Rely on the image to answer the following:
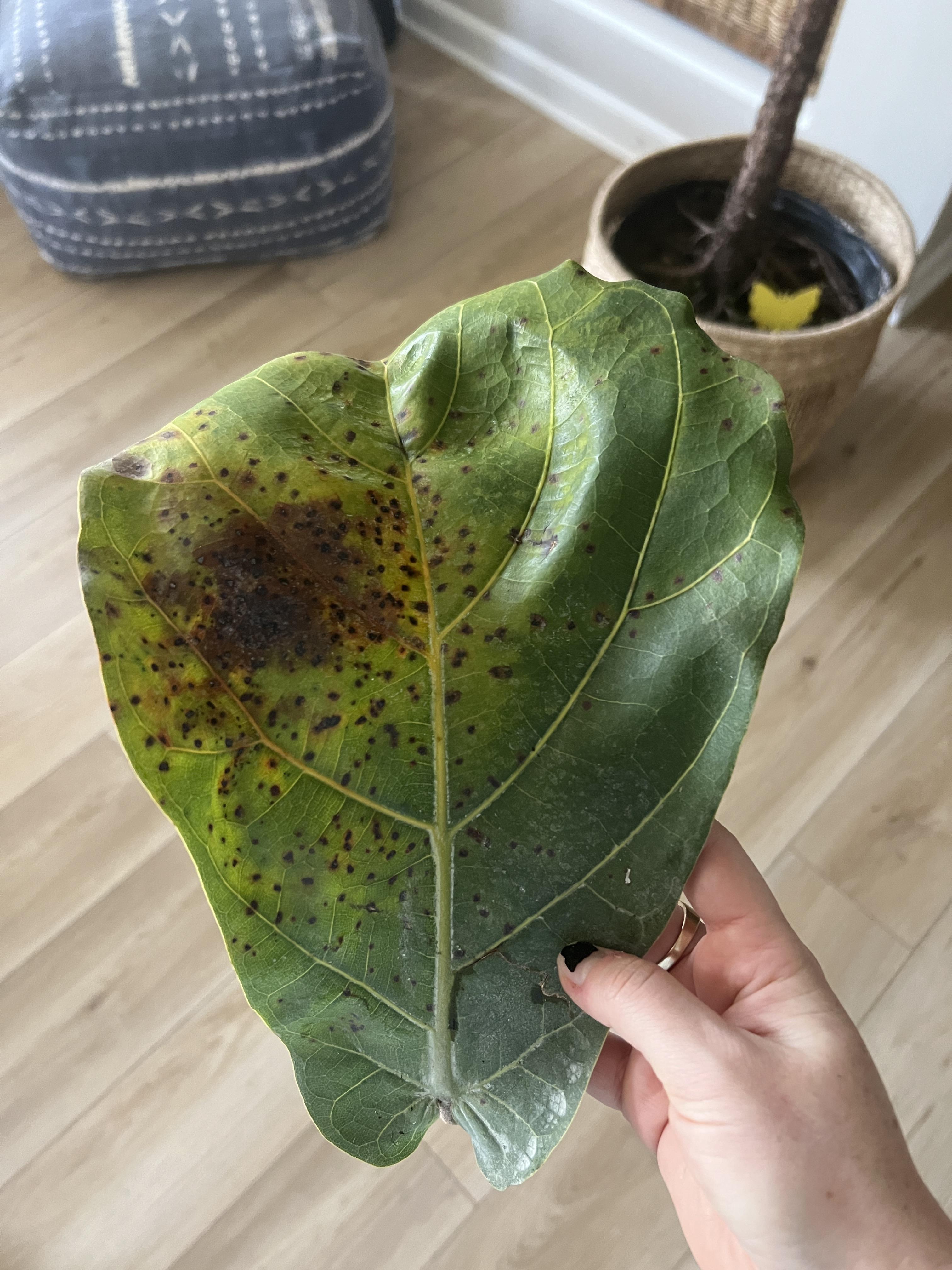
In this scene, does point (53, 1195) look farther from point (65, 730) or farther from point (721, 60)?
point (721, 60)

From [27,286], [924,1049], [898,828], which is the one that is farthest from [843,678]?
[27,286]

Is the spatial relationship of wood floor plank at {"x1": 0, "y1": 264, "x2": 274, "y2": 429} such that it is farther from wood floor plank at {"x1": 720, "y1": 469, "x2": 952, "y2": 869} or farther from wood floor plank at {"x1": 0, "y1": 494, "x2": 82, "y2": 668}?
wood floor plank at {"x1": 720, "y1": 469, "x2": 952, "y2": 869}

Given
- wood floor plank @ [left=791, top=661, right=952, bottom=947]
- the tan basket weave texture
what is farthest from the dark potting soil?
wood floor plank @ [left=791, top=661, right=952, bottom=947]

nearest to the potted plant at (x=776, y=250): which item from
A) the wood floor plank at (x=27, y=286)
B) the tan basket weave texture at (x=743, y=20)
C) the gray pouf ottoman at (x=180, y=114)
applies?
the tan basket weave texture at (x=743, y=20)

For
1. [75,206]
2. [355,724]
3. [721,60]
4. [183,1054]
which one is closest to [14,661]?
[183,1054]

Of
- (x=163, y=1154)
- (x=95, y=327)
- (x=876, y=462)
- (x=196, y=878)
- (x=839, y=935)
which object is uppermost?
(x=876, y=462)

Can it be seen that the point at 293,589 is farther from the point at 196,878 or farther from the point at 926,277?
the point at 926,277
